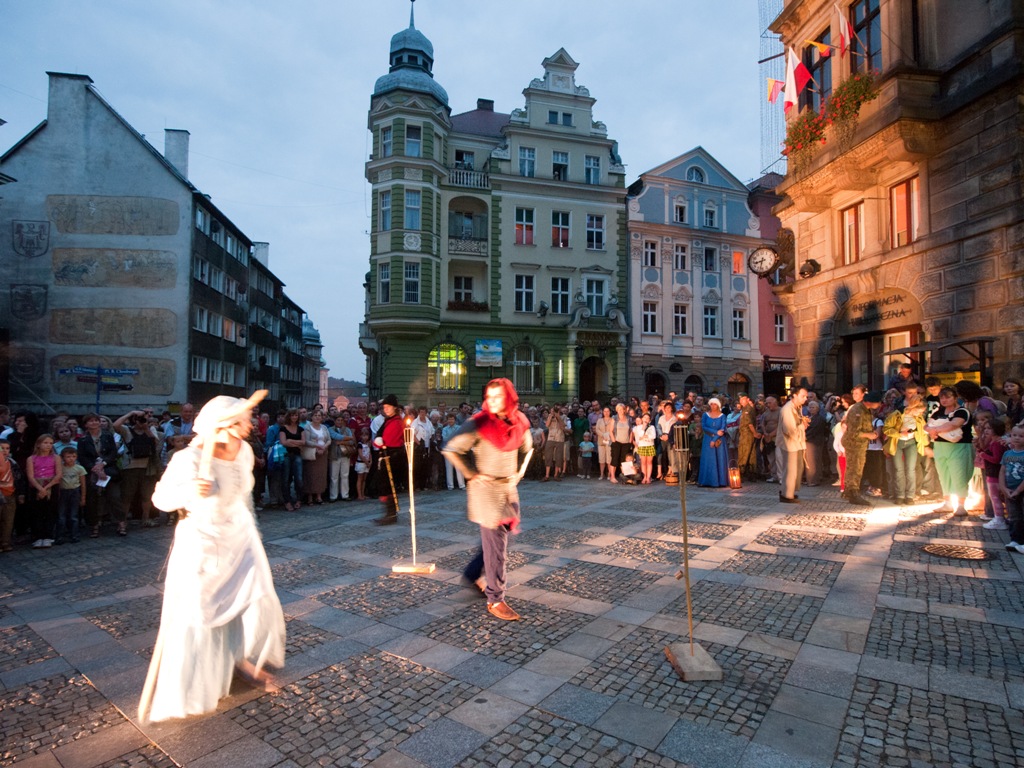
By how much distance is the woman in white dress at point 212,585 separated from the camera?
348cm

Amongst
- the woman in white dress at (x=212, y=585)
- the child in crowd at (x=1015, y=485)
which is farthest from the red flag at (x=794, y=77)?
the woman in white dress at (x=212, y=585)

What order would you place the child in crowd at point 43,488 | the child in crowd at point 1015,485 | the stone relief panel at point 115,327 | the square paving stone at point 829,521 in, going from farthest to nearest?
the stone relief panel at point 115,327 → the square paving stone at point 829,521 → the child in crowd at point 43,488 → the child in crowd at point 1015,485

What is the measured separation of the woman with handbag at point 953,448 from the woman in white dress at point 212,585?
960 centimetres

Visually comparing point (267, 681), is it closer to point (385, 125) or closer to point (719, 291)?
point (385, 125)

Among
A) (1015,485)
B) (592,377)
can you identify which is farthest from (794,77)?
(592,377)

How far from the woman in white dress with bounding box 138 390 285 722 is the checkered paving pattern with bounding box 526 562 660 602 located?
2.83 m

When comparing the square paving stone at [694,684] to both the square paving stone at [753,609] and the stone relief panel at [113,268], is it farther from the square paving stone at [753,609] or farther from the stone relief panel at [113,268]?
the stone relief panel at [113,268]

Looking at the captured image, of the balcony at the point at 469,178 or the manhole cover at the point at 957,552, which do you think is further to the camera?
the balcony at the point at 469,178

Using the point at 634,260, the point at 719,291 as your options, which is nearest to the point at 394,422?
the point at 634,260

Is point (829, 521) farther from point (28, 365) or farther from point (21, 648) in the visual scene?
point (28, 365)

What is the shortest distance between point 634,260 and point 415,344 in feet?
46.2

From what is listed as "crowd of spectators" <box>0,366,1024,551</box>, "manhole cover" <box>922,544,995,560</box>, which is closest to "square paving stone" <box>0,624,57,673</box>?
"crowd of spectators" <box>0,366,1024,551</box>

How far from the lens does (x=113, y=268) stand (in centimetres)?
2738

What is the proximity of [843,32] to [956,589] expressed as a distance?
15.2 metres
